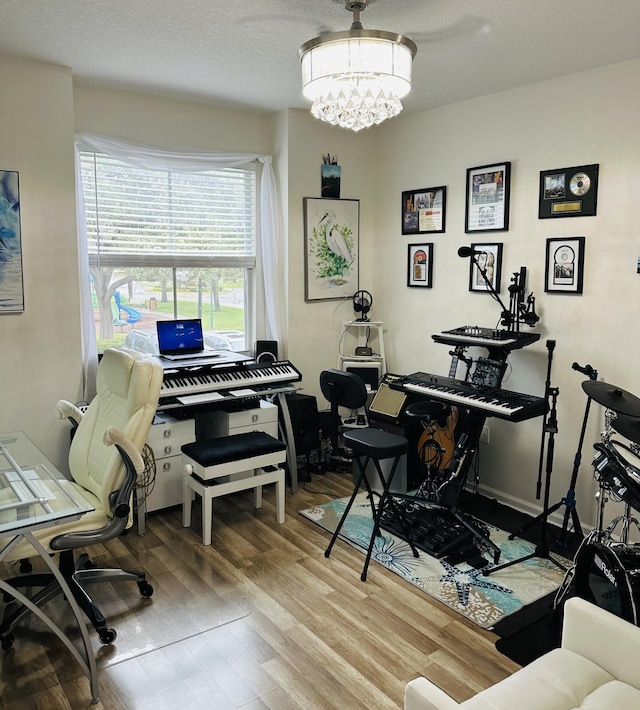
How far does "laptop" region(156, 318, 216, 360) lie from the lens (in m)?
4.01

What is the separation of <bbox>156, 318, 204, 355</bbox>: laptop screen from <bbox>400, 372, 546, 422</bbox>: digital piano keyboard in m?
1.38

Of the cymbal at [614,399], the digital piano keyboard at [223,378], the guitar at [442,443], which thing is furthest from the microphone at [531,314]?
the digital piano keyboard at [223,378]

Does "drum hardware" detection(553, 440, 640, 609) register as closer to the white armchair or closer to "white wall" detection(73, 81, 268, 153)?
the white armchair

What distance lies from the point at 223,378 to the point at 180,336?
44 cm

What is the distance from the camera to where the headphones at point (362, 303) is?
4855 mm

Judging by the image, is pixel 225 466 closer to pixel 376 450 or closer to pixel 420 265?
pixel 376 450

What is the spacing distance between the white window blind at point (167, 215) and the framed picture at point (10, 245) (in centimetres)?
51

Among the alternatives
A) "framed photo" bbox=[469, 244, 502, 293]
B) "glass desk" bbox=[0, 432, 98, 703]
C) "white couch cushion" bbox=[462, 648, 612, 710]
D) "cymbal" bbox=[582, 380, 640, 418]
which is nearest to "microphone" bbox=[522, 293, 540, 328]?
"framed photo" bbox=[469, 244, 502, 293]

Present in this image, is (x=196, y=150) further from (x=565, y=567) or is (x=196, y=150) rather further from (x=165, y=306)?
(x=565, y=567)

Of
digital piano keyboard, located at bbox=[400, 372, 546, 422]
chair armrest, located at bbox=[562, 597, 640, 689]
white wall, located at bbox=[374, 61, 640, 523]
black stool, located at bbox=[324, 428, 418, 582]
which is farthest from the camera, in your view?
white wall, located at bbox=[374, 61, 640, 523]

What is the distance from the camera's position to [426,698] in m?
1.54

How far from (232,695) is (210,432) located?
6.80ft

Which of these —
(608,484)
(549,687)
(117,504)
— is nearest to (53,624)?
(117,504)

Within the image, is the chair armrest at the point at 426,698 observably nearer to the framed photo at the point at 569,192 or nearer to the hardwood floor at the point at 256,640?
the hardwood floor at the point at 256,640
